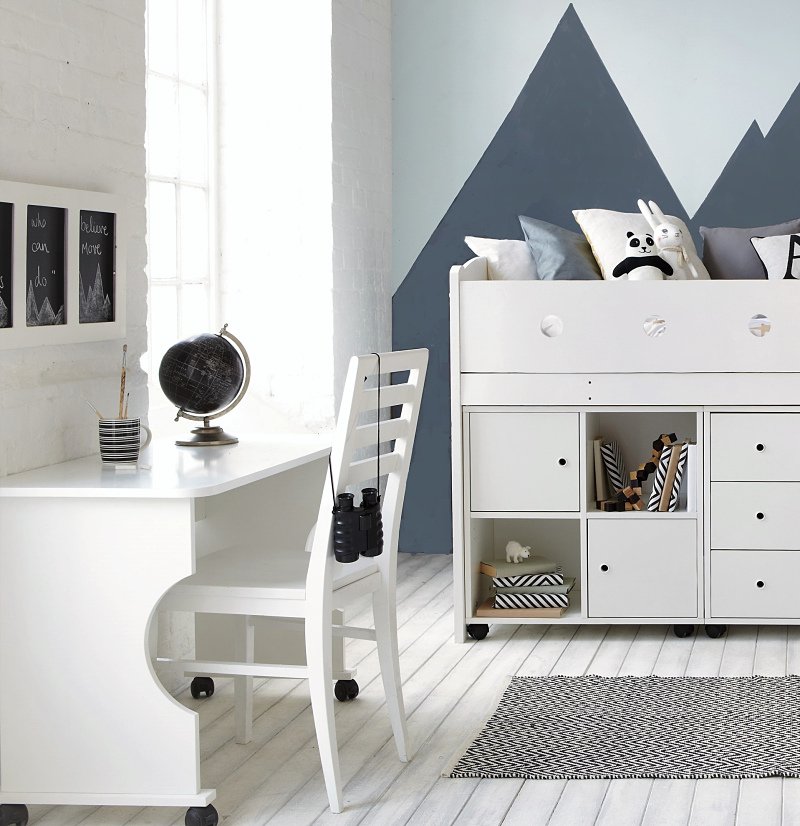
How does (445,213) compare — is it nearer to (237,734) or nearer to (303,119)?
(303,119)

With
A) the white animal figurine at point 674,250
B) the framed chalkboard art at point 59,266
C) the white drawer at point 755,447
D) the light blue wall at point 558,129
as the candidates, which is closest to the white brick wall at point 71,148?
the framed chalkboard art at point 59,266

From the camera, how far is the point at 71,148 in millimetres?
2691

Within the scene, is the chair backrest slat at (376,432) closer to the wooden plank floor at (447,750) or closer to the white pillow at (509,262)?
the wooden plank floor at (447,750)

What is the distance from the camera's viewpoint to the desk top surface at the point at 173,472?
2.21m

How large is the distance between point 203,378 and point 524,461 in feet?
3.52

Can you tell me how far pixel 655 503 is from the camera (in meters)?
3.58

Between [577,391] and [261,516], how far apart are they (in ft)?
3.32

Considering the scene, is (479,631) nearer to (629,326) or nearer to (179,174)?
(629,326)

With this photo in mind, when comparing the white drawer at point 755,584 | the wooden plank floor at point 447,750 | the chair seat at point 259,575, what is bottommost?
the wooden plank floor at point 447,750

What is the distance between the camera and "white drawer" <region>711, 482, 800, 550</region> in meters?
3.46

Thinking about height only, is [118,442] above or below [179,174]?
below

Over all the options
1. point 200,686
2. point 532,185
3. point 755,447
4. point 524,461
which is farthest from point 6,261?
point 532,185

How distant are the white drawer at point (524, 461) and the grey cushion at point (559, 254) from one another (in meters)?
0.43

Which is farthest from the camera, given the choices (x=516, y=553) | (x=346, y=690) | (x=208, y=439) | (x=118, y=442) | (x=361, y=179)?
(x=361, y=179)
